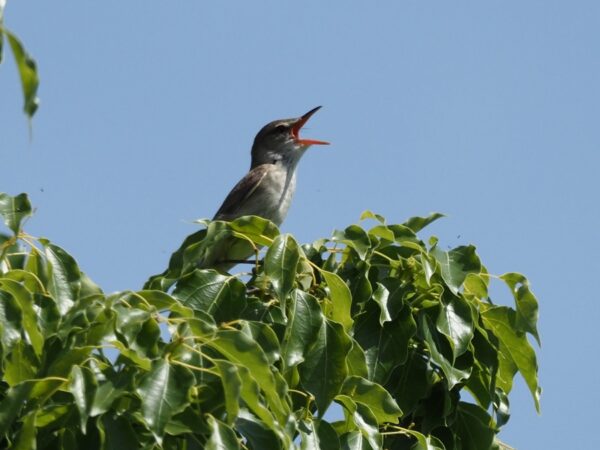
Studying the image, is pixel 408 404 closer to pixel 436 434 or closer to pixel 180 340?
pixel 436 434

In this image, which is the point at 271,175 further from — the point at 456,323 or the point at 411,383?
the point at 456,323

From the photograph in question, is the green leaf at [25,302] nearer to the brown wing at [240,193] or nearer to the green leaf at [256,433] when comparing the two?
the green leaf at [256,433]

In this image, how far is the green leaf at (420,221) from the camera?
17.7 feet

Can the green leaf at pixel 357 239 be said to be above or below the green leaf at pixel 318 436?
above

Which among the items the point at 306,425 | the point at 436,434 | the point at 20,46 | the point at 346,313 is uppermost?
the point at 20,46

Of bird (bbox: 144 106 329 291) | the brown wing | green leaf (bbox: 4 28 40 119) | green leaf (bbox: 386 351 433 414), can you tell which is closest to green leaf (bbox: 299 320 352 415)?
green leaf (bbox: 386 351 433 414)

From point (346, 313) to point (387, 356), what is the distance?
0.52 metres

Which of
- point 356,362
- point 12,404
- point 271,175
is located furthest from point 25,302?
point 271,175

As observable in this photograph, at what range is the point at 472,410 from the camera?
5.21 m

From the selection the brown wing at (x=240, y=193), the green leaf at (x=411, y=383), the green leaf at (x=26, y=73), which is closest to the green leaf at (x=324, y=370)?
the green leaf at (x=411, y=383)

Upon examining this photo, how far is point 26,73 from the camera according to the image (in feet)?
8.07

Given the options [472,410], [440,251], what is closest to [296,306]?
[440,251]

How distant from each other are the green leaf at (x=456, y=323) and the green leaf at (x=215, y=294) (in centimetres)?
87

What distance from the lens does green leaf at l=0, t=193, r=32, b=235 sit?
4.29 meters
